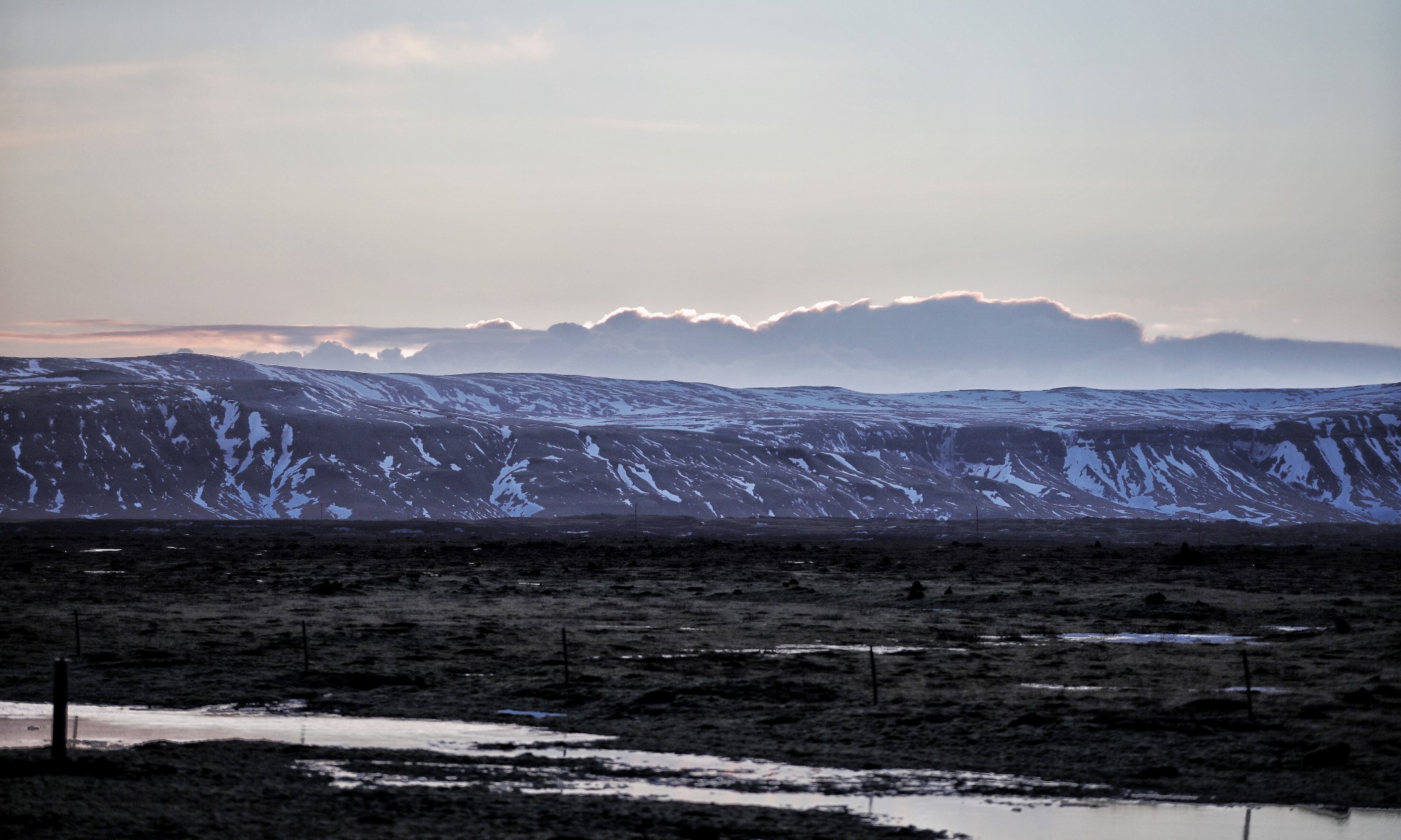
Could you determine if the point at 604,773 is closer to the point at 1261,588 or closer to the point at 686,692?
the point at 686,692

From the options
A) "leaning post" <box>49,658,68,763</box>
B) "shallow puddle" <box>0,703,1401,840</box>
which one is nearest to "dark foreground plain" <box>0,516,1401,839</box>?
"leaning post" <box>49,658,68,763</box>

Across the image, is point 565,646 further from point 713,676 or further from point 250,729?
point 250,729

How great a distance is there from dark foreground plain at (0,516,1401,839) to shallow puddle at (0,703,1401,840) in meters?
0.76

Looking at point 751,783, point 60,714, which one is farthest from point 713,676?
point 60,714

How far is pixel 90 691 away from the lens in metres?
30.0

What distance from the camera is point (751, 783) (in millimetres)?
21312

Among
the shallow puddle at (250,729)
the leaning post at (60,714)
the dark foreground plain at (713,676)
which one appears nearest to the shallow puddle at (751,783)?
the shallow puddle at (250,729)

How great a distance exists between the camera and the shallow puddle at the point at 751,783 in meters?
19.0

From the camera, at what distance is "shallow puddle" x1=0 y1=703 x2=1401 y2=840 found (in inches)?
746

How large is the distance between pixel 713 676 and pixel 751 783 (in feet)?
39.1

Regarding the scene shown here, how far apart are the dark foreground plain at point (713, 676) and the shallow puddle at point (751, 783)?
30.1 inches

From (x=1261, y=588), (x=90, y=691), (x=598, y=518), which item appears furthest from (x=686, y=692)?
(x=598, y=518)

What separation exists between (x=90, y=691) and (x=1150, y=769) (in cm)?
2184

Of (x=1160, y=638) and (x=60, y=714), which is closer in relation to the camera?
(x=60, y=714)
